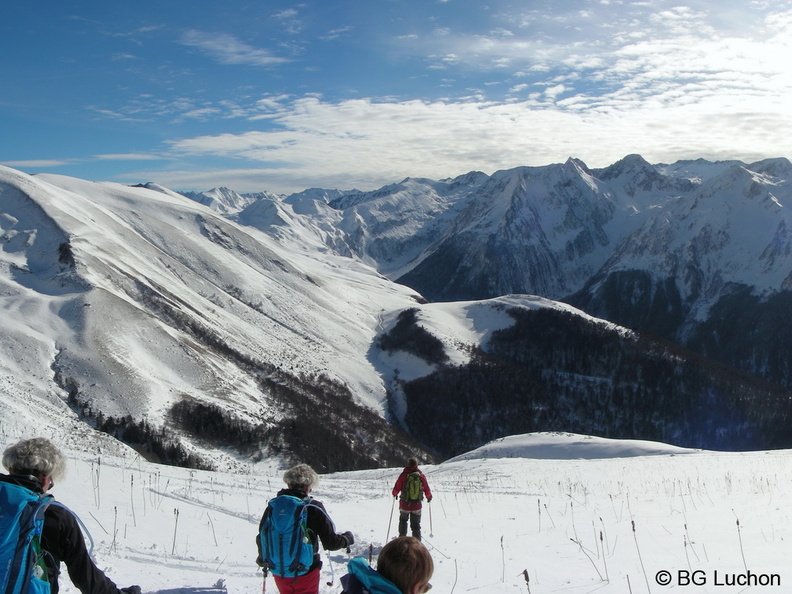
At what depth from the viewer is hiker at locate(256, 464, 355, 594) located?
6.70 meters

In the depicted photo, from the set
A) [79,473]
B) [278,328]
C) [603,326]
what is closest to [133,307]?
[278,328]

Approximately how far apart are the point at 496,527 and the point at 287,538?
30.1ft

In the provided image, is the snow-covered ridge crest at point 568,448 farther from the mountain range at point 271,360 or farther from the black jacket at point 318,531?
the black jacket at point 318,531

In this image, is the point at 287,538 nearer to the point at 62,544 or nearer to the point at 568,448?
the point at 62,544

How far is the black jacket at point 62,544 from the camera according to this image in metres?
4.96

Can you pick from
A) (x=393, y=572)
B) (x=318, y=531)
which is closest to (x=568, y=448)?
(x=318, y=531)

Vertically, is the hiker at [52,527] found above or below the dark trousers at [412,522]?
above

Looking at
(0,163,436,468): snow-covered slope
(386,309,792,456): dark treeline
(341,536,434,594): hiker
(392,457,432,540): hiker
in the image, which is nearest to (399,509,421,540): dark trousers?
(392,457,432,540): hiker

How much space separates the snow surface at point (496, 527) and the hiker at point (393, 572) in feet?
14.9

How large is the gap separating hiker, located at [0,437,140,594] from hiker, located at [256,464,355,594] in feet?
6.13

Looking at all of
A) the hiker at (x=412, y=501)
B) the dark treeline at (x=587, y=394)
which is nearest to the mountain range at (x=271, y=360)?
the dark treeline at (x=587, y=394)

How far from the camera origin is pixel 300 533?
6676mm

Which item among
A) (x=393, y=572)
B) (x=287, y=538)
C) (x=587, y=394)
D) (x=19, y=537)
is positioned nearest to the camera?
(x=393, y=572)

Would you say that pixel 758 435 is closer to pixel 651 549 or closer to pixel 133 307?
pixel 133 307
